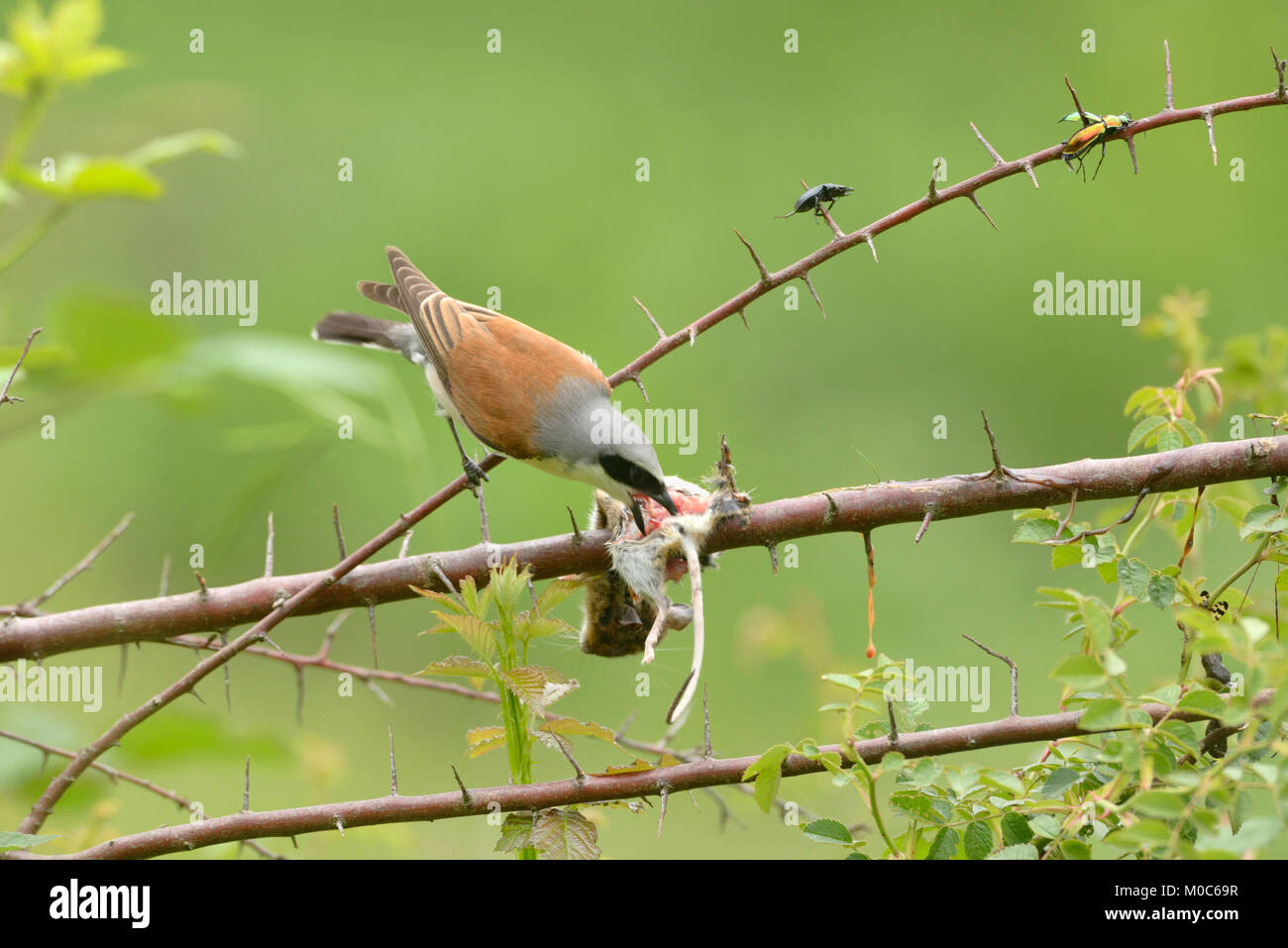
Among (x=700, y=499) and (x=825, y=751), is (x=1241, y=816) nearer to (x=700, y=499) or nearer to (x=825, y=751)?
(x=825, y=751)

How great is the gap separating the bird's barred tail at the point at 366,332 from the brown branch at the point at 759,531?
2.44m

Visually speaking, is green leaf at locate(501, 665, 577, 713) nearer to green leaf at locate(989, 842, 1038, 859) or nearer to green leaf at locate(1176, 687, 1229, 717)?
green leaf at locate(989, 842, 1038, 859)

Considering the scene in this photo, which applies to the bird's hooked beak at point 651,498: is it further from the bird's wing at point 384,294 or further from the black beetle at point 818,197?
the bird's wing at point 384,294

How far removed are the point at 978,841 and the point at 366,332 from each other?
3.82 metres

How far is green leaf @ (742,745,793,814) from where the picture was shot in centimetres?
181

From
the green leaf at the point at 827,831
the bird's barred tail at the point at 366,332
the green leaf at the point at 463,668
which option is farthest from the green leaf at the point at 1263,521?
the bird's barred tail at the point at 366,332

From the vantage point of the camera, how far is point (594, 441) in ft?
11.7

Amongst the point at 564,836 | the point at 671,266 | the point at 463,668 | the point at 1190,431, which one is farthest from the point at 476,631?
the point at 671,266

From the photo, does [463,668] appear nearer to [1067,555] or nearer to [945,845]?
[945,845]

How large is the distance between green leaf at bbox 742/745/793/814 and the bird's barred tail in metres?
3.42

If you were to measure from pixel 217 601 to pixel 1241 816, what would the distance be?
78.6 inches

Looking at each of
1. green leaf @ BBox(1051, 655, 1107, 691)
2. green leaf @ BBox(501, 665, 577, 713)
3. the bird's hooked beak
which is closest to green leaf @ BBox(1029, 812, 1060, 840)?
green leaf @ BBox(1051, 655, 1107, 691)

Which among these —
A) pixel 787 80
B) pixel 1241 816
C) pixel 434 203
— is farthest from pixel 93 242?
pixel 1241 816

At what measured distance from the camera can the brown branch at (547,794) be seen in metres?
1.94
